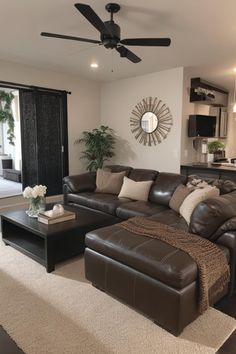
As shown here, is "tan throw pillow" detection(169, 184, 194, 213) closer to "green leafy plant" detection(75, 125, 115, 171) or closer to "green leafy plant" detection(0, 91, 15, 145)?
"green leafy plant" detection(75, 125, 115, 171)

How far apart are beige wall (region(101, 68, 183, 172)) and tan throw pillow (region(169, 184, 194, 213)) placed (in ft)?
Result: 5.88

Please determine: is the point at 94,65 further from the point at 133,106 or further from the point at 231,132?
the point at 231,132

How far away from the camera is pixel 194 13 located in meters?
2.75

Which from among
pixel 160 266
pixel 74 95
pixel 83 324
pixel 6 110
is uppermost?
pixel 74 95

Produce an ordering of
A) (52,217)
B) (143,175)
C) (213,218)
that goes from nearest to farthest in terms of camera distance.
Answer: (213,218), (52,217), (143,175)

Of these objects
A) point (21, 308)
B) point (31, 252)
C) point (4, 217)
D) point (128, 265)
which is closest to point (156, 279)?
point (128, 265)

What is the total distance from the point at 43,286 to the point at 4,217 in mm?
1183

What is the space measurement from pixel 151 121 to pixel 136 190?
1990mm

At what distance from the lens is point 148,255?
197cm

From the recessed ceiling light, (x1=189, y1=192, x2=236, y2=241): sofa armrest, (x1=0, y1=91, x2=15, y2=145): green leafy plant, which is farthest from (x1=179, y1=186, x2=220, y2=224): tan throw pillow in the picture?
(x1=0, y1=91, x2=15, y2=145): green leafy plant

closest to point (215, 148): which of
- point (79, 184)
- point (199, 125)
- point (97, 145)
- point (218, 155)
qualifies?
point (218, 155)

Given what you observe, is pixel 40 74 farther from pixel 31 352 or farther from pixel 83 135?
pixel 31 352

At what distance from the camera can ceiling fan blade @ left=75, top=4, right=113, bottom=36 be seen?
82.8 inches

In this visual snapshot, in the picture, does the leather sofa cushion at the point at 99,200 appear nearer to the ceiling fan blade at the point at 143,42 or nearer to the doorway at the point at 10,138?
the ceiling fan blade at the point at 143,42
